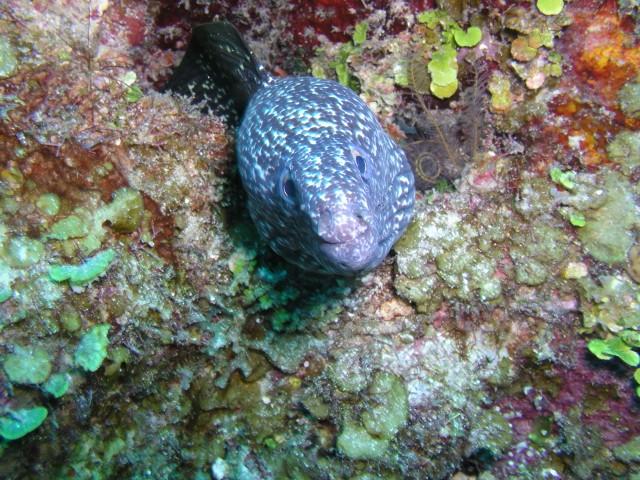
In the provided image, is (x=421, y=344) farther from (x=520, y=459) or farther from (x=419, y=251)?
(x=520, y=459)

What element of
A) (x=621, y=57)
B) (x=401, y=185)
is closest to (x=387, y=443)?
(x=401, y=185)

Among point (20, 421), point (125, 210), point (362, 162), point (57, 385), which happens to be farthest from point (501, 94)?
point (20, 421)

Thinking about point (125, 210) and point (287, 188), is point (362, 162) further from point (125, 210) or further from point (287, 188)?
point (125, 210)

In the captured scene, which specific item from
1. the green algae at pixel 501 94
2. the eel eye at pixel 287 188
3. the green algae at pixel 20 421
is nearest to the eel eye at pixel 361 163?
the eel eye at pixel 287 188

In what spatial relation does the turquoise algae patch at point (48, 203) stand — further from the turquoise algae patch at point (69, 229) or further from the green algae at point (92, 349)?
the green algae at point (92, 349)

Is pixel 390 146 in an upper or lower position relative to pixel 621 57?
lower

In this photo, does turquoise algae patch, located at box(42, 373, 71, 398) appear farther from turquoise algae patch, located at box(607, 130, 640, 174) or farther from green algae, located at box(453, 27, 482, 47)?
turquoise algae patch, located at box(607, 130, 640, 174)
